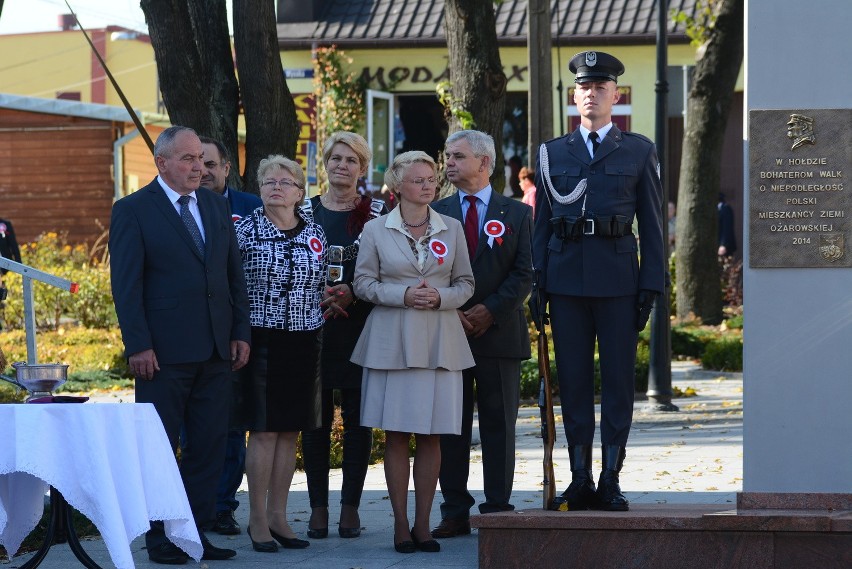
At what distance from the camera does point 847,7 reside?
7.47m

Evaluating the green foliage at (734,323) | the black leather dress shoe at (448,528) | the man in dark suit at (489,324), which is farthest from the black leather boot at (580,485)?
the green foliage at (734,323)

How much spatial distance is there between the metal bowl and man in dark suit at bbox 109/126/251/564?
55 cm

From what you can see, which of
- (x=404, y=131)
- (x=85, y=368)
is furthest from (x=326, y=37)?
(x=85, y=368)

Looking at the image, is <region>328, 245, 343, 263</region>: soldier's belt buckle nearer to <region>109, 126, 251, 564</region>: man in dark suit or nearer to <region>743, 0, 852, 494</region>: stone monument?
<region>109, 126, 251, 564</region>: man in dark suit

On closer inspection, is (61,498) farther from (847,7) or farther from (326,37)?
(326,37)

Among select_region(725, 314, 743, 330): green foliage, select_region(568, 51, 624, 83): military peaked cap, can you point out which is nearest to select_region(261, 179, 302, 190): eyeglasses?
select_region(568, 51, 624, 83): military peaked cap

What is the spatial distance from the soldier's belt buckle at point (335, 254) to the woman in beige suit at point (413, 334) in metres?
0.37

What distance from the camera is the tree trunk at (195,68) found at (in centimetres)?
1193

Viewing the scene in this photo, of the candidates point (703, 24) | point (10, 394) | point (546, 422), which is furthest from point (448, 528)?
point (703, 24)

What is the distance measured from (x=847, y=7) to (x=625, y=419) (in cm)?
229

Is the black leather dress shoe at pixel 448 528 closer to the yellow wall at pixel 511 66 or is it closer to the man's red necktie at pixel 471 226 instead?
the man's red necktie at pixel 471 226

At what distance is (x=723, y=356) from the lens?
751 inches

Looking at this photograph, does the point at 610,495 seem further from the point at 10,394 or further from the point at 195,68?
the point at 10,394

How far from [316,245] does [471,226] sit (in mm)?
931
